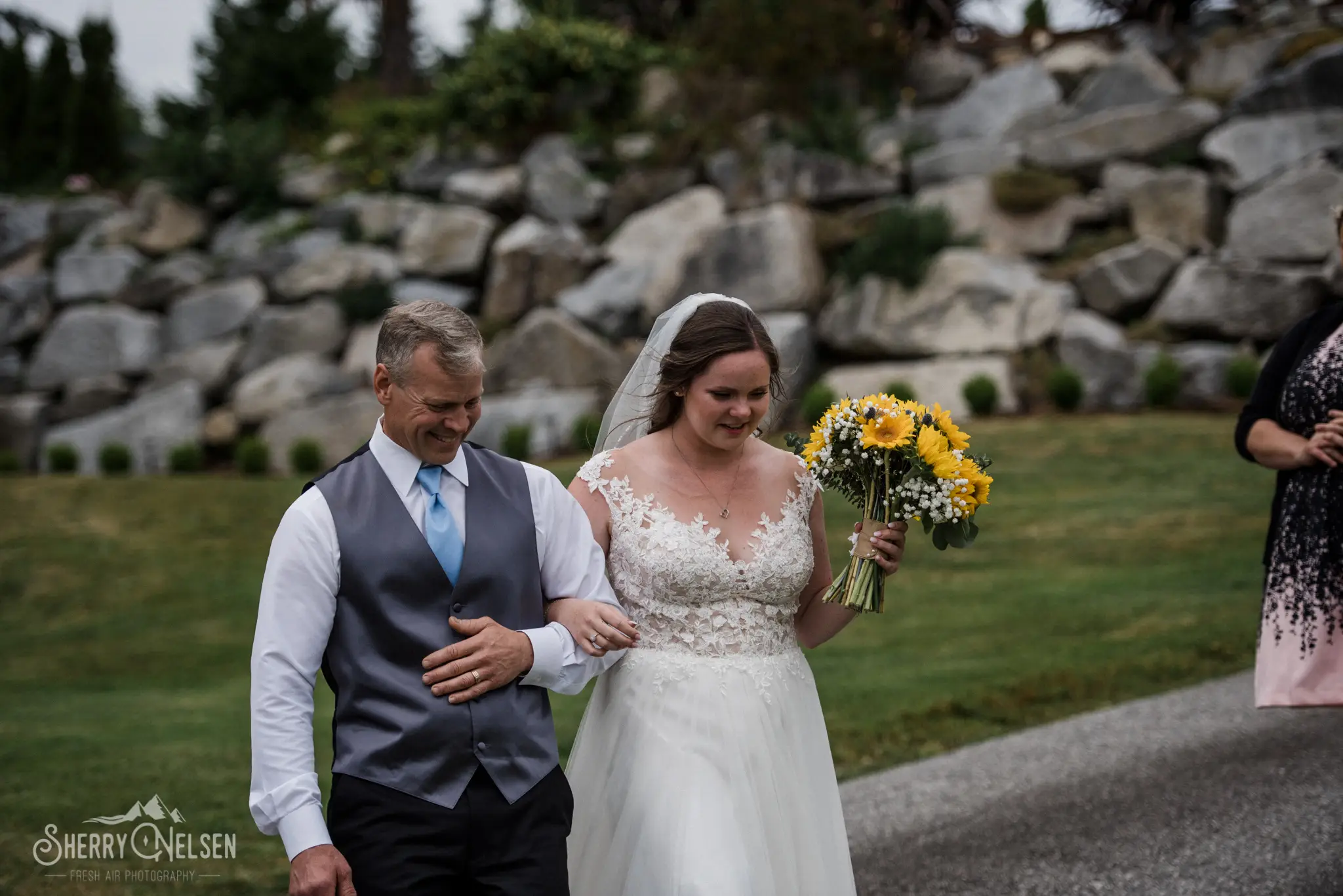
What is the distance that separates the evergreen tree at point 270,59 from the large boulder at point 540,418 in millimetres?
11615

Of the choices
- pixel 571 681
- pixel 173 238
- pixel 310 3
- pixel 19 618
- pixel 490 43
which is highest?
pixel 310 3

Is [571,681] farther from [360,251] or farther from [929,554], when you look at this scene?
[360,251]

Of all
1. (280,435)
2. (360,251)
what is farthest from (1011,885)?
(360,251)

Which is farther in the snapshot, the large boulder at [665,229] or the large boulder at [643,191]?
the large boulder at [643,191]

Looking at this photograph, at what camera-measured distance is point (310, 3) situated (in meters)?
25.6

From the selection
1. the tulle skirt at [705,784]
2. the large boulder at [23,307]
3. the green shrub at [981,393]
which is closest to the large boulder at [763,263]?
the green shrub at [981,393]

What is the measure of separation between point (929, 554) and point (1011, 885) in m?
6.88

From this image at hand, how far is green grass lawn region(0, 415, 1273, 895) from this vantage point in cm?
696

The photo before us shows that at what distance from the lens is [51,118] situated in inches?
985

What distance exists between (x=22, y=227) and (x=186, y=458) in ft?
31.3

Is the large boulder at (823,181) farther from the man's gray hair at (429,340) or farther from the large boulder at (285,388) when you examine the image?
the man's gray hair at (429,340)

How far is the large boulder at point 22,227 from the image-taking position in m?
23.2

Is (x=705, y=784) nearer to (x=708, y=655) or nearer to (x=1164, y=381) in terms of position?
(x=708, y=655)

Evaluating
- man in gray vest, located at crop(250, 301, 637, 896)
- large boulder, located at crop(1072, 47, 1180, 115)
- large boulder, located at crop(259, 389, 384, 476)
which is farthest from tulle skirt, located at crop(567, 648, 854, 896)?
large boulder, located at crop(1072, 47, 1180, 115)
